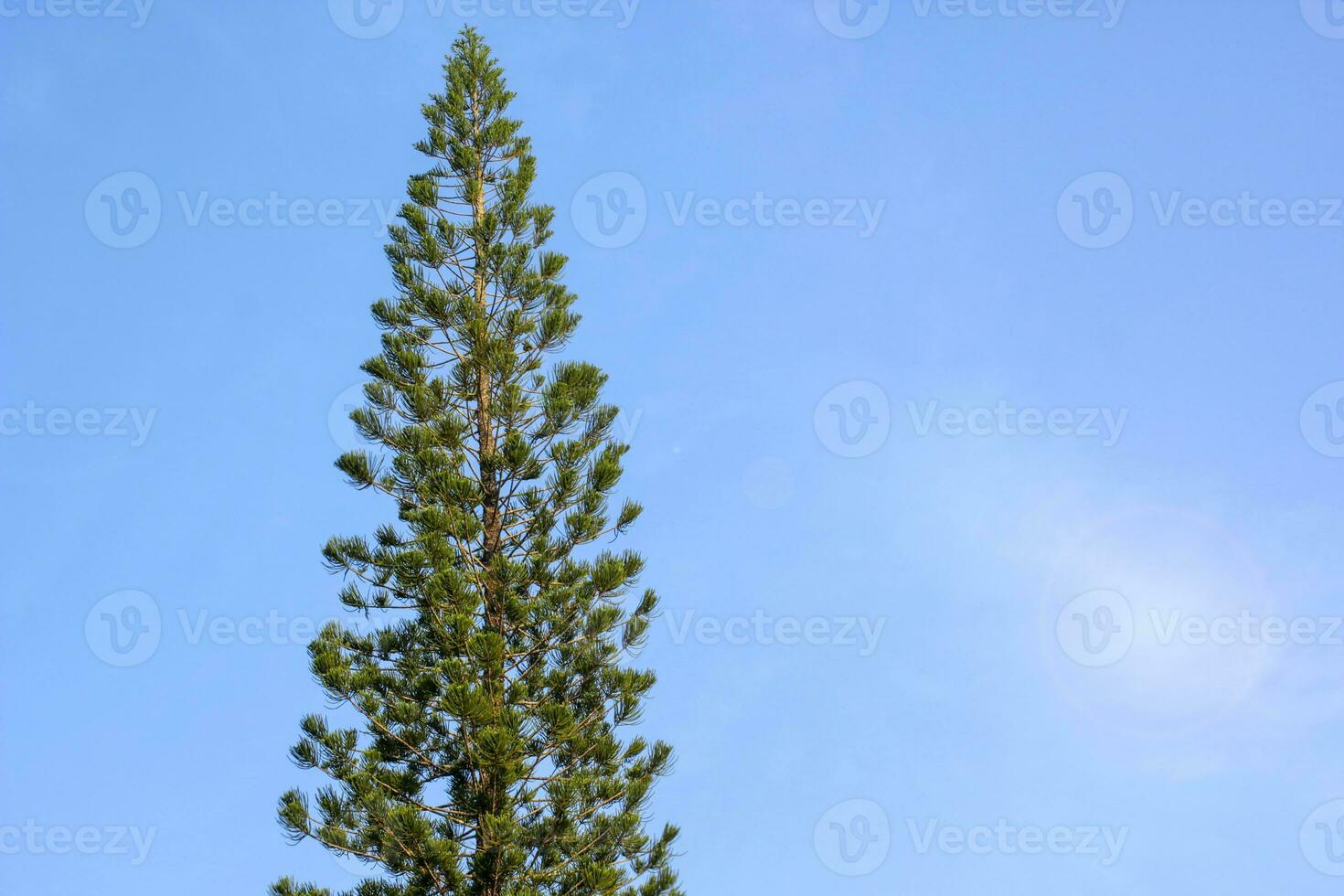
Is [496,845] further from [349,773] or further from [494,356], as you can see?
[494,356]

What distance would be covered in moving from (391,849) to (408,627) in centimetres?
173

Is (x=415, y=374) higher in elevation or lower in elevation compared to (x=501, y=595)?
higher

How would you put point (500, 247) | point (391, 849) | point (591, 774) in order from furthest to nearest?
1. point (500, 247)
2. point (591, 774)
3. point (391, 849)

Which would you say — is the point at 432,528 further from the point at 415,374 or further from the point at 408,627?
the point at 415,374

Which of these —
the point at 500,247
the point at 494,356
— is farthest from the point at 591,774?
the point at 500,247

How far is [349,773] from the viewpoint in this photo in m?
9.95

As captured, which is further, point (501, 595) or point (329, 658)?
point (501, 595)

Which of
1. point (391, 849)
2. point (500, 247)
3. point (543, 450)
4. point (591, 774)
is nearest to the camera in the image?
point (391, 849)

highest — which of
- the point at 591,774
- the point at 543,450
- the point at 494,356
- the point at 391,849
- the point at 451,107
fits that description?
the point at 451,107

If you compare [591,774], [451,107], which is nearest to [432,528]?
[591,774]

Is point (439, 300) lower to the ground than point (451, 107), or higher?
lower

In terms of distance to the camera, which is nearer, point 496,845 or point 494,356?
point 496,845

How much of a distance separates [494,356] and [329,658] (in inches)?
119

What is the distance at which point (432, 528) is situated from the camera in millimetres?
10547
